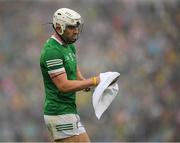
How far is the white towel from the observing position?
6.03 meters

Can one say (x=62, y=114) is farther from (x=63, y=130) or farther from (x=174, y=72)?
(x=174, y=72)

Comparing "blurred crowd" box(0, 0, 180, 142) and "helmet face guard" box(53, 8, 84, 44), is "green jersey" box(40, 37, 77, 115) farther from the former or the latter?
"blurred crowd" box(0, 0, 180, 142)

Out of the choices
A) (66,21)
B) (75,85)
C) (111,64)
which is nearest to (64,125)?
(75,85)

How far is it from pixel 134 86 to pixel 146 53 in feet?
2.36

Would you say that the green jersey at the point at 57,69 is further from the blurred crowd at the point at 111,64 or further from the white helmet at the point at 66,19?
the blurred crowd at the point at 111,64

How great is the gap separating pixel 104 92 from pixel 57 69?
47 centimetres

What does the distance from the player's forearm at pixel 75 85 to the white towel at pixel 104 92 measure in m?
0.11

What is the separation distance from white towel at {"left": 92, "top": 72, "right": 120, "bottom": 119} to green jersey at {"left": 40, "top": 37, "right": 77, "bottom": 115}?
238 mm

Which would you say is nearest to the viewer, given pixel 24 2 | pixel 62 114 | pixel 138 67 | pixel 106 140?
pixel 62 114

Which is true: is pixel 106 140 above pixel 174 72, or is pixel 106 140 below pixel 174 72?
below

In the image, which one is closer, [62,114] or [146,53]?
[62,114]

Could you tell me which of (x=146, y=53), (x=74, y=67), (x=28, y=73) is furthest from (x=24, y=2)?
(x=74, y=67)

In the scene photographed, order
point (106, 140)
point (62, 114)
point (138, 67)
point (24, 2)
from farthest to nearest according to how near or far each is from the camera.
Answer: point (24, 2), point (138, 67), point (106, 140), point (62, 114)

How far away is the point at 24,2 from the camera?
14820 mm
